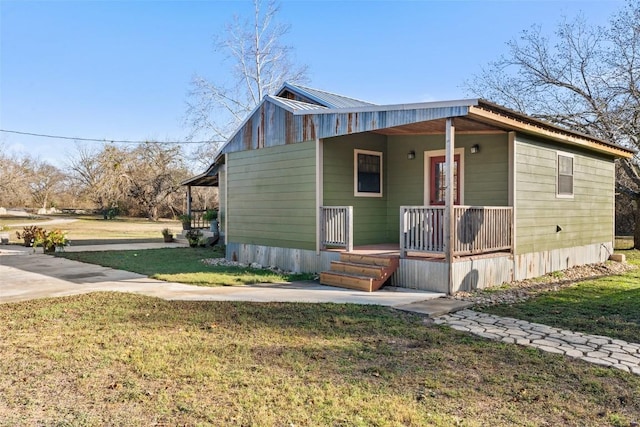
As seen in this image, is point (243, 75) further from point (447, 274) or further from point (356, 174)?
point (447, 274)

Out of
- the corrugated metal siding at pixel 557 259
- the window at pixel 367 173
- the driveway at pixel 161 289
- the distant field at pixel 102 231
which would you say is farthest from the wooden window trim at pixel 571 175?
the distant field at pixel 102 231

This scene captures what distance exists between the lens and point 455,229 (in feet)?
22.9

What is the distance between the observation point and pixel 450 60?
1827cm

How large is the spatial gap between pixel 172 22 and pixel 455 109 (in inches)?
511

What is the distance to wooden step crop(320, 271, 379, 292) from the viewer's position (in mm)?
7266

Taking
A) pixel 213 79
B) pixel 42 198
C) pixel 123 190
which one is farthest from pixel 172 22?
pixel 42 198

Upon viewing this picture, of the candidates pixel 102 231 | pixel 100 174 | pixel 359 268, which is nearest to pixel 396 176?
pixel 359 268

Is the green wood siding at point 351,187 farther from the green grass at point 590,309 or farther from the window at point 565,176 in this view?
the green grass at point 590,309

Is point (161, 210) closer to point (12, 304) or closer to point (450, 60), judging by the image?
point (450, 60)

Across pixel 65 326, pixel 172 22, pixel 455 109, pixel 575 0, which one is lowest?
pixel 65 326

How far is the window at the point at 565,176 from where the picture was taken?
963 centimetres

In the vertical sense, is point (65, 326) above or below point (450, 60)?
below

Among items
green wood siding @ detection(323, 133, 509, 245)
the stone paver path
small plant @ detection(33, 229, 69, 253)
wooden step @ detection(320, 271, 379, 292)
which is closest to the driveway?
wooden step @ detection(320, 271, 379, 292)

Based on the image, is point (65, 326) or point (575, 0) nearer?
point (65, 326)
